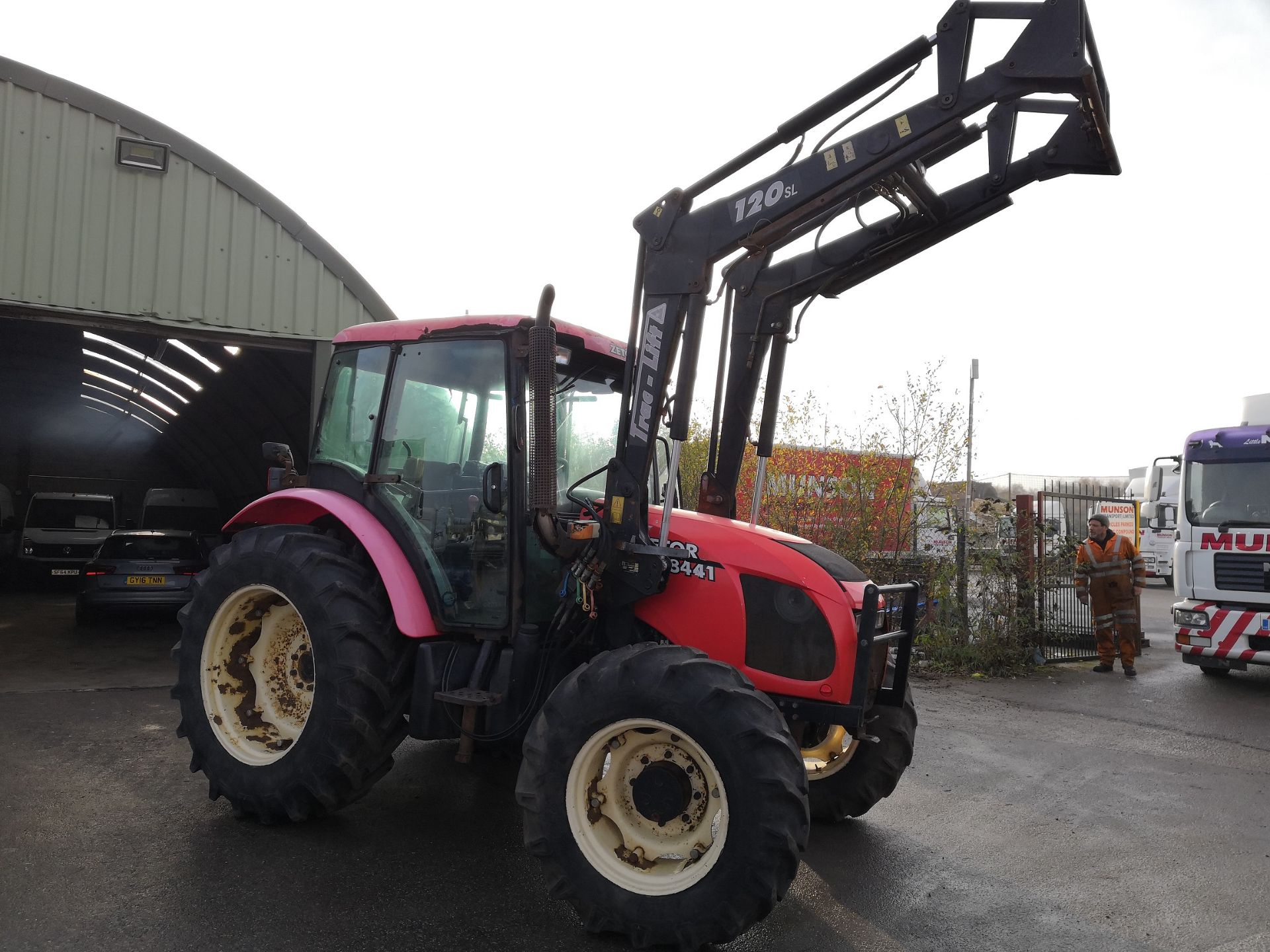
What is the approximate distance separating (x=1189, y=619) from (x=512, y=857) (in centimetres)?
869

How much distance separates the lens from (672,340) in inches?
155

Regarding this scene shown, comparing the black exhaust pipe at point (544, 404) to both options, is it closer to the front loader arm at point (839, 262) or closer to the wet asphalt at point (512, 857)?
the front loader arm at point (839, 262)

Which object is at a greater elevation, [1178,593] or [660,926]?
[1178,593]

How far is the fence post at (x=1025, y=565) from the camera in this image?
1051 centimetres

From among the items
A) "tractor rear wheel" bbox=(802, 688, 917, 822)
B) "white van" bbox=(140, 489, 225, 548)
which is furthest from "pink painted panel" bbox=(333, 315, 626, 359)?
"white van" bbox=(140, 489, 225, 548)

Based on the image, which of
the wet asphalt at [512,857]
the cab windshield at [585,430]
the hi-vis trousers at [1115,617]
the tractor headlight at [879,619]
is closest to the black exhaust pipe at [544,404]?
the cab windshield at [585,430]

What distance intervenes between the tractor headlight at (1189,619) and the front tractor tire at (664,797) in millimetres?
8564

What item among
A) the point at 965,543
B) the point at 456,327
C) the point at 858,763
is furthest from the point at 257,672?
the point at 965,543

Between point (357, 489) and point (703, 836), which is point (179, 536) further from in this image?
point (703, 836)

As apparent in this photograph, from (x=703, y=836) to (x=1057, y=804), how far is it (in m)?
3.02

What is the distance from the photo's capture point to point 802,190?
3.74 m

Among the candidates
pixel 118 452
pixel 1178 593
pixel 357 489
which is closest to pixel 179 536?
pixel 357 489

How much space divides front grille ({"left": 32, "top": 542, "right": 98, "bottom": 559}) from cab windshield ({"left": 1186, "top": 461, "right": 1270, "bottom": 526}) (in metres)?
15.7

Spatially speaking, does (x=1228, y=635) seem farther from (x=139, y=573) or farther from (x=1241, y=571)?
(x=139, y=573)
